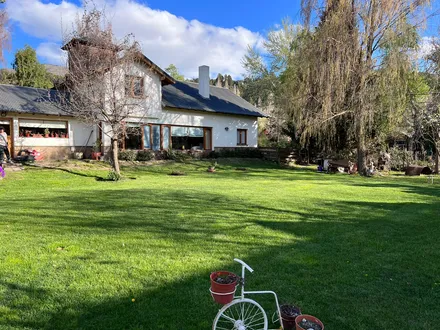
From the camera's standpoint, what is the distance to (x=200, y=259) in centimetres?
401

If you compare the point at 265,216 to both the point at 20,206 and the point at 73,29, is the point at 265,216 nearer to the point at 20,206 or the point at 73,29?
the point at 20,206

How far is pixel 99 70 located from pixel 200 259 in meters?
11.0

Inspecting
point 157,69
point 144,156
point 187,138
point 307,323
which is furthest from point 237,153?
point 307,323

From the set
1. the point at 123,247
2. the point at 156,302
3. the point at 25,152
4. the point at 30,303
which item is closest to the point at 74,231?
the point at 123,247

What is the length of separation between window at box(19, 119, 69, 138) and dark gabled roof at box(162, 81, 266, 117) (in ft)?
19.4

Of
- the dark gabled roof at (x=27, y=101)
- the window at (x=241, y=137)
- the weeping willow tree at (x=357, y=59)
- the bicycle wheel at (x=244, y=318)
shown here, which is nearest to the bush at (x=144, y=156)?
the dark gabled roof at (x=27, y=101)

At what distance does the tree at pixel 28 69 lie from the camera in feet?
86.9

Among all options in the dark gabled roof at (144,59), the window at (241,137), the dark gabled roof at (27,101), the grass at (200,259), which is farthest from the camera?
the window at (241,137)

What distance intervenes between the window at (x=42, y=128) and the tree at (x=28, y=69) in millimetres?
12357

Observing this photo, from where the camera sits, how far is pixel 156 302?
9.77 feet

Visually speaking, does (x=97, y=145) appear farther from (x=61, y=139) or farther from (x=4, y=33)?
(x=4, y=33)

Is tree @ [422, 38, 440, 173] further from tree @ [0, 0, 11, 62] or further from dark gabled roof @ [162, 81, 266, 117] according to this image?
tree @ [0, 0, 11, 62]

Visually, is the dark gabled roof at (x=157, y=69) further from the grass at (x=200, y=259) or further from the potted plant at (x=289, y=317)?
the potted plant at (x=289, y=317)

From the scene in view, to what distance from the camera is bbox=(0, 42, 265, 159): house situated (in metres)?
15.9
